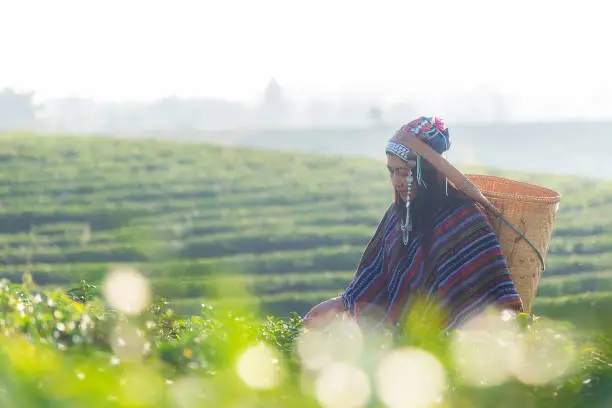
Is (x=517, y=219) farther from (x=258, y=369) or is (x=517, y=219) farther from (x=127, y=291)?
(x=258, y=369)

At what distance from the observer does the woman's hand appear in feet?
10.7

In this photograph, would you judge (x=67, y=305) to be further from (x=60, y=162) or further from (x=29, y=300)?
(x=60, y=162)

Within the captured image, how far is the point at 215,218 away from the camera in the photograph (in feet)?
57.4

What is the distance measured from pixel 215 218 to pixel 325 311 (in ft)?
46.6

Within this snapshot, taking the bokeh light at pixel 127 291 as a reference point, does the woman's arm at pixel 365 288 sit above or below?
below

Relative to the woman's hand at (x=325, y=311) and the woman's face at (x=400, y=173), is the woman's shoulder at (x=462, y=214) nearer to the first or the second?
the woman's face at (x=400, y=173)

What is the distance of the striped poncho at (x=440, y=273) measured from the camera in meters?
2.97

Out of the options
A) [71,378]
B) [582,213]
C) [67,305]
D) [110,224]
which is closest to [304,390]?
[71,378]

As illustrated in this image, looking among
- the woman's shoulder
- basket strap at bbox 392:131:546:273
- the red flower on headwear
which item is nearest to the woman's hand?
the woman's shoulder

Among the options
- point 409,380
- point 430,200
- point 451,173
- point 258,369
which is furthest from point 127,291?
point 430,200

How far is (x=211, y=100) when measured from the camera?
87688 mm

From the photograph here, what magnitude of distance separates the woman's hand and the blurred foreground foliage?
1.46m

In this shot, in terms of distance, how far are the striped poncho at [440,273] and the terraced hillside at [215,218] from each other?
7.06 metres

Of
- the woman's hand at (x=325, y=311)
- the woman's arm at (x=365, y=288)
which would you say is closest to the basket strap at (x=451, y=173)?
the woman's arm at (x=365, y=288)
